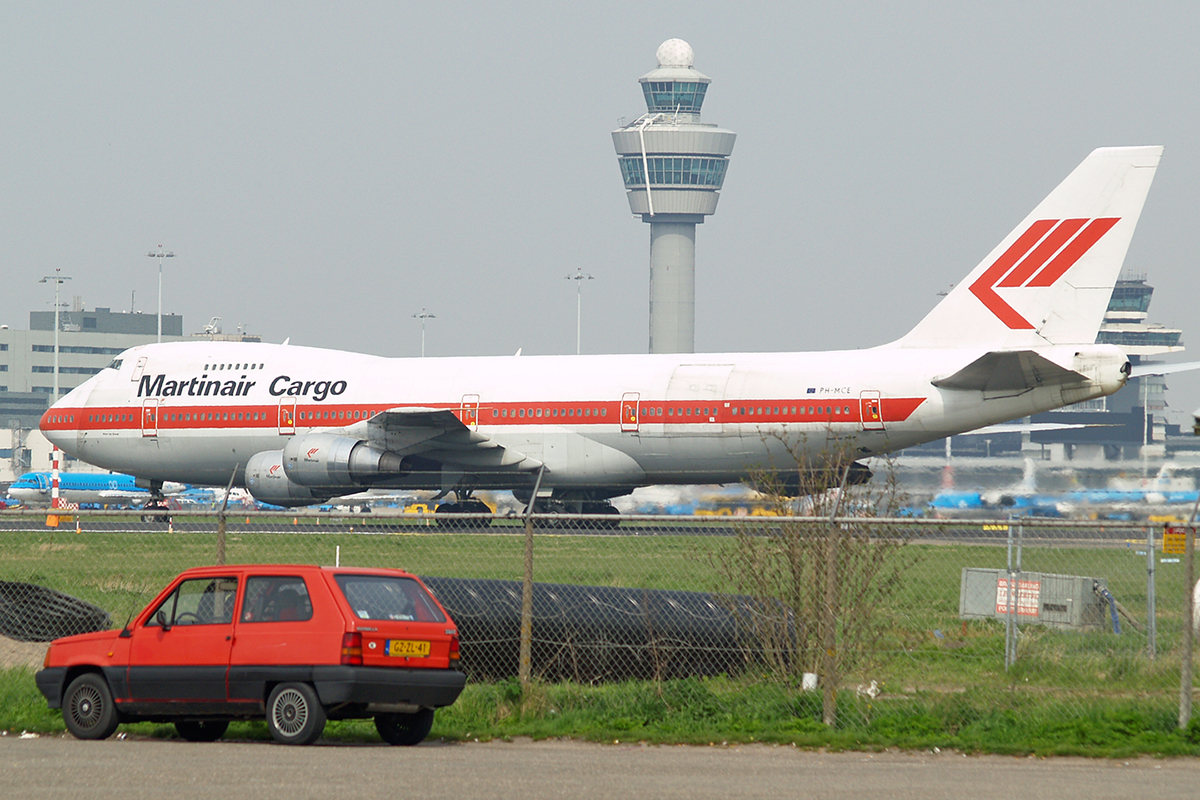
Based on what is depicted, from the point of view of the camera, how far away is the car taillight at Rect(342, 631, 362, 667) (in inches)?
406

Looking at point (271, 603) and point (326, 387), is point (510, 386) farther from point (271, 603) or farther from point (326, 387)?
point (271, 603)

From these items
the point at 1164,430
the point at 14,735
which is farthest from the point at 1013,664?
the point at 1164,430

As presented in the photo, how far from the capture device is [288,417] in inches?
Result: 1427

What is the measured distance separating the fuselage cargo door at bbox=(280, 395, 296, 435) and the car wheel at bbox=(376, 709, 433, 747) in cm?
2579

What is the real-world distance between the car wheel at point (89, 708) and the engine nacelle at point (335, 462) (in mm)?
22631

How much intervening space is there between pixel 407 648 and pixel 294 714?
1005 mm

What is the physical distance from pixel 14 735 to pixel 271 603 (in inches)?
106

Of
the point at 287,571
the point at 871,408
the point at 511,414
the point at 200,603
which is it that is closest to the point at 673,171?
the point at 511,414

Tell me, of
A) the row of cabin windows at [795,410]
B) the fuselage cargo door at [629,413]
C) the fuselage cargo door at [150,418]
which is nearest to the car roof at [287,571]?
the row of cabin windows at [795,410]

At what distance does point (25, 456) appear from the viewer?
122188 mm

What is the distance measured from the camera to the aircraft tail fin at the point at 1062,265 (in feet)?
101

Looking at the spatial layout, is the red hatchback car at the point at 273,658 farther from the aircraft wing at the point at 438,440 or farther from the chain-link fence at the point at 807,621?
the aircraft wing at the point at 438,440

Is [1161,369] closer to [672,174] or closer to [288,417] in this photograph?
[288,417]

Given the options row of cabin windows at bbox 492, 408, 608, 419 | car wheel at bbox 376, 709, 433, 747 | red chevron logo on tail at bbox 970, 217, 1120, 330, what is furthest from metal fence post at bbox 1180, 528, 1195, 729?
row of cabin windows at bbox 492, 408, 608, 419
